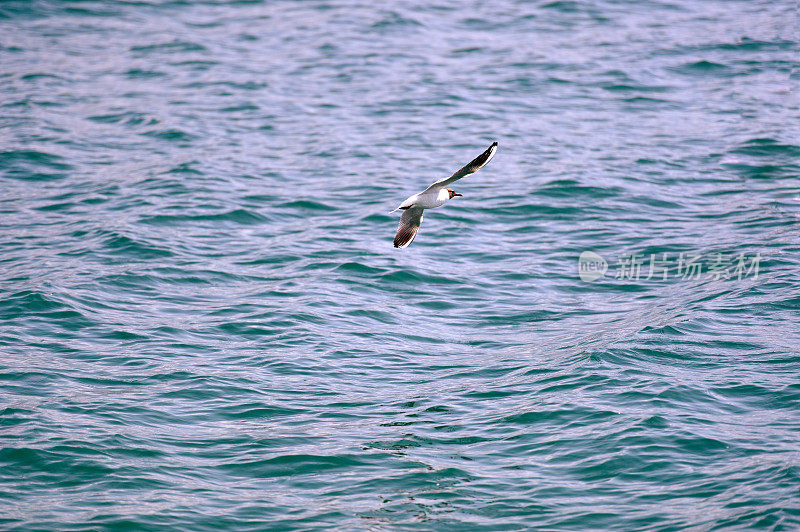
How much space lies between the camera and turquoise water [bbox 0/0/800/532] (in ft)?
33.7

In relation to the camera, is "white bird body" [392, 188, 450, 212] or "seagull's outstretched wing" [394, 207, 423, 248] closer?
"white bird body" [392, 188, 450, 212]

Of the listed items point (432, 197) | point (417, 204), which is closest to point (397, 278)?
point (417, 204)

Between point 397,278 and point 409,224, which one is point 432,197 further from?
point 397,278

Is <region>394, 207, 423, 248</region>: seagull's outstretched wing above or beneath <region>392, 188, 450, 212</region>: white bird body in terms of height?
beneath

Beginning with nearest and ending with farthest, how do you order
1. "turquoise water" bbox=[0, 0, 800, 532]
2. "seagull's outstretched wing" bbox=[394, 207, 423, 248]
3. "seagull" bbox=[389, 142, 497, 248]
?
"turquoise water" bbox=[0, 0, 800, 532] → "seagull" bbox=[389, 142, 497, 248] → "seagull's outstretched wing" bbox=[394, 207, 423, 248]

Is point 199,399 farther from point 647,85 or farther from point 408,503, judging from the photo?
point 647,85

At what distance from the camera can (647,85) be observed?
Answer: 2469 centimetres

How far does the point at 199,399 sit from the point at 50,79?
51.2 ft

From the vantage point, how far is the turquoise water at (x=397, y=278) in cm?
1027

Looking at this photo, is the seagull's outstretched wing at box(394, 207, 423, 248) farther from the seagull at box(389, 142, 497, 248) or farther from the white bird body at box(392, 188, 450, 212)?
the white bird body at box(392, 188, 450, 212)

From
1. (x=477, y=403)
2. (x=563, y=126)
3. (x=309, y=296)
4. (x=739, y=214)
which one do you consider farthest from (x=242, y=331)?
(x=563, y=126)

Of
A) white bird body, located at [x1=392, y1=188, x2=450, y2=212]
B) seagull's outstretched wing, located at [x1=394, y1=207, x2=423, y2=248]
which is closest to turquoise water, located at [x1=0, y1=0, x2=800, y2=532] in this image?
seagull's outstretched wing, located at [x1=394, y1=207, x2=423, y2=248]

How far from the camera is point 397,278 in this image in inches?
627

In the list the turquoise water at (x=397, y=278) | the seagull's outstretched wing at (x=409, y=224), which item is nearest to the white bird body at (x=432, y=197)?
the seagull's outstretched wing at (x=409, y=224)
